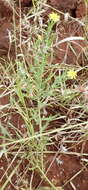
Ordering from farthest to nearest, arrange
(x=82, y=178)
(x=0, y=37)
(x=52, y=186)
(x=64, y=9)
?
1. (x=64, y=9)
2. (x=0, y=37)
3. (x=82, y=178)
4. (x=52, y=186)

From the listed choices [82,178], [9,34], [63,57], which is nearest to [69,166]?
[82,178]

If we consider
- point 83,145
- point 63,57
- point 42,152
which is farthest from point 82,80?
point 42,152

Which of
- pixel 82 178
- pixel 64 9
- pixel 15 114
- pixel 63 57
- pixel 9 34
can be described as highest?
pixel 64 9

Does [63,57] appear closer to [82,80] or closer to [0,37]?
[82,80]

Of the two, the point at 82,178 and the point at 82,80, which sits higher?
the point at 82,80

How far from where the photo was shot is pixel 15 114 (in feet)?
5.09

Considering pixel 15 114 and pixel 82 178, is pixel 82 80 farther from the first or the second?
pixel 82 178

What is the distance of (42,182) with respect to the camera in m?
1.40

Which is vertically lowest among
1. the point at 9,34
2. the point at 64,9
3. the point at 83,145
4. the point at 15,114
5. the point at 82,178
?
the point at 82,178

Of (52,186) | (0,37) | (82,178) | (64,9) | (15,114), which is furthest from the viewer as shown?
(64,9)

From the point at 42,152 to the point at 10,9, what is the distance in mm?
799

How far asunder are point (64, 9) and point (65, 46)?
23 cm

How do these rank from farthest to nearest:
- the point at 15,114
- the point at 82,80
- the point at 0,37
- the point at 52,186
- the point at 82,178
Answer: the point at 0,37
the point at 82,80
the point at 15,114
the point at 82,178
the point at 52,186

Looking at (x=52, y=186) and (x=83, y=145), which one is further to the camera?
(x=83, y=145)
